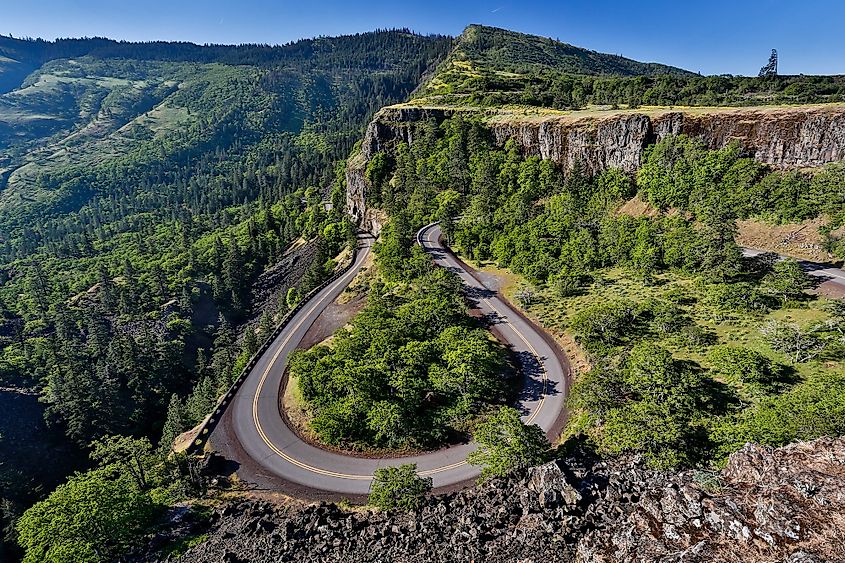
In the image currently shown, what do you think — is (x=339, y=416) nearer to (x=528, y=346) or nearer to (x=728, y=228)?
(x=528, y=346)

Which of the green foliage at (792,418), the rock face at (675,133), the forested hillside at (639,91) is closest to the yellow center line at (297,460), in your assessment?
the green foliage at (792,418)

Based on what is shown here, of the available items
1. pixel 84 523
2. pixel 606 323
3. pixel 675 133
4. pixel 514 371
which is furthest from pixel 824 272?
pixel 84 523

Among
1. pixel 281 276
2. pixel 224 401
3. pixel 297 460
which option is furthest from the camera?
pixel 281 276

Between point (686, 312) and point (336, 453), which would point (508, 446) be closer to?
point (336, 453)

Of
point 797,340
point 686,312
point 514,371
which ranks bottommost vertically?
point 514,371

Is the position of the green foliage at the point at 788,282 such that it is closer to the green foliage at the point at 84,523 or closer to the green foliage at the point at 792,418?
the green foliage at the point at 792,418

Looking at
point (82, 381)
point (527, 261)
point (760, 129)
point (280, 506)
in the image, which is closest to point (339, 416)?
point (280, 506)

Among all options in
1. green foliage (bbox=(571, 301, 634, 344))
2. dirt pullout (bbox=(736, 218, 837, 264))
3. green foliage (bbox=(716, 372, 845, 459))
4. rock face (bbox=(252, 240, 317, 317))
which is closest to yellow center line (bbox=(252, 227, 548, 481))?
green foliage (bbox=(571, 301, 634, 344))
